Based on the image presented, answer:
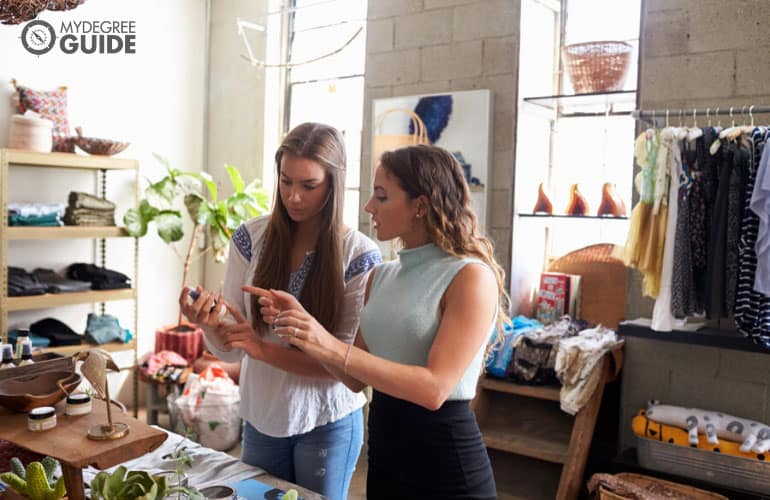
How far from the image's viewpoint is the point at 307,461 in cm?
178

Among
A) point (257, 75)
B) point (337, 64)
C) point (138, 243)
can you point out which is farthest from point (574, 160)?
point (138, 243)

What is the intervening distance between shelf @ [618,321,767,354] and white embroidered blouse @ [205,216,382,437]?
4.94 feet

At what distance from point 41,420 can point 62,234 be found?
3.02m

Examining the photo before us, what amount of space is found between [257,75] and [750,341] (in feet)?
12.2

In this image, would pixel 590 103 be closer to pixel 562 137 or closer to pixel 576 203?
pixel 562 137

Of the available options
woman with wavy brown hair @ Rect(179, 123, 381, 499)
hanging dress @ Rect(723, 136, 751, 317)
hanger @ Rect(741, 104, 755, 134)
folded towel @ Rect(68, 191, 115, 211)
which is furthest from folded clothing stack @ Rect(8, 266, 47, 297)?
hanger @ Rect(741, 104, 755, 134)

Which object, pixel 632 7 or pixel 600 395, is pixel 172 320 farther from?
pixel 632 7

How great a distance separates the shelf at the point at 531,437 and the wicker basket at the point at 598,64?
1.60 metres

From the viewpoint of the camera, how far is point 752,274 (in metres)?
2.61

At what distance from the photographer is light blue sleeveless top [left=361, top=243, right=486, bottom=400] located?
1486 millimetres

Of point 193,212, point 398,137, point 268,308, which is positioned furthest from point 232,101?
point 268,308

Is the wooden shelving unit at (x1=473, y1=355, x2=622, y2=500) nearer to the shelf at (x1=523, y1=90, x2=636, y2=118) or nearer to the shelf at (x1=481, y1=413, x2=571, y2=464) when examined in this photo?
the shelf at (x1=481, y1=413, x2=571, y2=464)

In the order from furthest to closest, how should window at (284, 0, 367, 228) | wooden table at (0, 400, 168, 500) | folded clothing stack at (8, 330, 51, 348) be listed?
window at (284, 0, 367, 228)
folded clothing stack at (8, 330, 51, 348)
wooden table at (0, 400, 168, 500)

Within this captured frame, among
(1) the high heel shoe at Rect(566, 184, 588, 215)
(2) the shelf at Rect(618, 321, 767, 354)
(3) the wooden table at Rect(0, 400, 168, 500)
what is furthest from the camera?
(1) the high heel shoe at Rect(566, 184, 588, 215)
